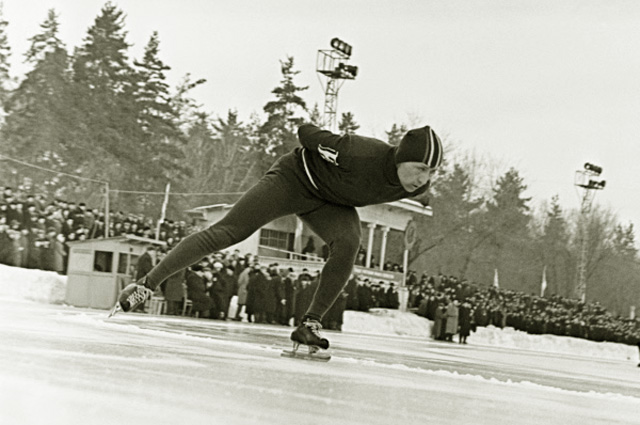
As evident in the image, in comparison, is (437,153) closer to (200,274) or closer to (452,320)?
(200,274)

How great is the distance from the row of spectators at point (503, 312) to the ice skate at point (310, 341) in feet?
68.5

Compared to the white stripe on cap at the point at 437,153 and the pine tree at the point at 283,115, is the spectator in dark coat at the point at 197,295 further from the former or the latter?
the pine tree at the point at 283,115

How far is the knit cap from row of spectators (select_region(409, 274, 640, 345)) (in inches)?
844

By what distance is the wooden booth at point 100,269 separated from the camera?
1636 centimetres

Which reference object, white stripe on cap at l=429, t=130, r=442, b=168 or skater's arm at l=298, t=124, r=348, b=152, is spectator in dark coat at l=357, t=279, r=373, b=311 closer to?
skater's arm at l=298, t=124, r=348, b=152

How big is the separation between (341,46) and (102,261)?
2481 centimetres

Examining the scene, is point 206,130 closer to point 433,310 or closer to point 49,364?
point 433,310

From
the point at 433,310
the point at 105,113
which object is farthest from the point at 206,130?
the point at 433,310

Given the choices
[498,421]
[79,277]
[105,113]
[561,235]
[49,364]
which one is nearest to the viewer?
[498,421]

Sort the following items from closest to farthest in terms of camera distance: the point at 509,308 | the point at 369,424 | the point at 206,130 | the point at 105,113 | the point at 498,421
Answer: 1. the point at 369,424
2. the point at 498,421
3. the point at 509,308
4. the point at 105,113
5. the point at 206,130

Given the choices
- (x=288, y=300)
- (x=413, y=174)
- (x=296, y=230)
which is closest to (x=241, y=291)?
(x=288, y=300)

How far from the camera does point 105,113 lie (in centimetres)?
4034

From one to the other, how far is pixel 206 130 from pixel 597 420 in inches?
2246

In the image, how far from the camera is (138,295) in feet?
14.5
